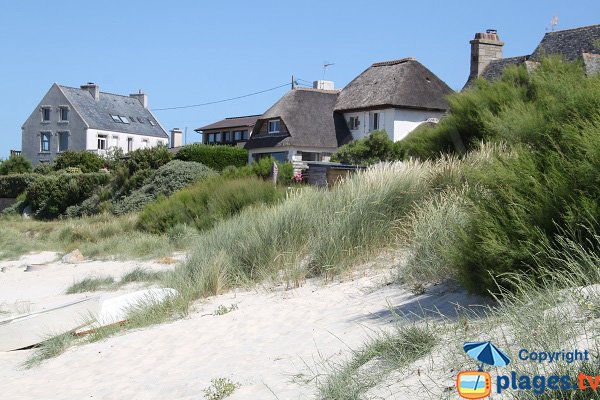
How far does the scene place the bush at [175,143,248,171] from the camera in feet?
127

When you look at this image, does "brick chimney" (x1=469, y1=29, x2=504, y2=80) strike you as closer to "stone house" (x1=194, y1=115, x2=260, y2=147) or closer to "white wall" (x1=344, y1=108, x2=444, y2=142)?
"white wall" (x1=344, y1=108, x2=444, y2=142)

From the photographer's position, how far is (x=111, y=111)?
72312mm

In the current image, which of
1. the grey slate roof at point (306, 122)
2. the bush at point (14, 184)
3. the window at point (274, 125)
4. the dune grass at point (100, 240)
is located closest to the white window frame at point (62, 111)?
the grey slate roof at point (306, 122)

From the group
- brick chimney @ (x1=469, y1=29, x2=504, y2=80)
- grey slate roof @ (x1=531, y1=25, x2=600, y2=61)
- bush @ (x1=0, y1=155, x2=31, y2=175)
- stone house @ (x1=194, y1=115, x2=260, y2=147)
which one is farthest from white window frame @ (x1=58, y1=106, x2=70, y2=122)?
grey slate roof @ (x1=531, y1=25, x2=600, y2=61)

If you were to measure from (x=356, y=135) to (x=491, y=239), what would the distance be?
44408 millimetres

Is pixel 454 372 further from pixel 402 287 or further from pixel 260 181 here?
pixel 260 181

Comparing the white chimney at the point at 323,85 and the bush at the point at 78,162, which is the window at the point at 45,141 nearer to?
the bush at the point at 78,162

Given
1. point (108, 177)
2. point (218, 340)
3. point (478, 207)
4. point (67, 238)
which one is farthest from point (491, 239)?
point (108, 177)

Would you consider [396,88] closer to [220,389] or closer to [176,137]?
[176,137]

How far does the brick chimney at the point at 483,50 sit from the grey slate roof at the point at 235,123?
35.1 meters

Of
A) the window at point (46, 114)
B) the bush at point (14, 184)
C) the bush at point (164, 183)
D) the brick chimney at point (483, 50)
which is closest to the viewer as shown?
the bush at point (164, 183)

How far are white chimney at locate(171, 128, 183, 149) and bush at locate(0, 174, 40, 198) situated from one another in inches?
1340

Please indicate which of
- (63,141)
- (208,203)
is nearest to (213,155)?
(208,203)

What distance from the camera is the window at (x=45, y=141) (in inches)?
2758
